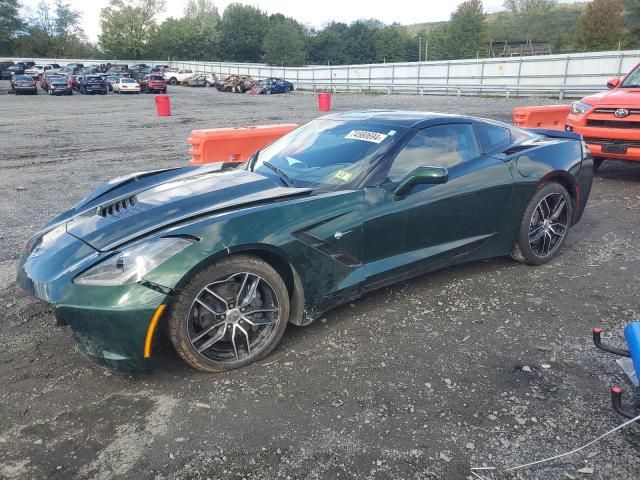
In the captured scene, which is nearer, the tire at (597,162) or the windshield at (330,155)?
the windshield at (330,155)

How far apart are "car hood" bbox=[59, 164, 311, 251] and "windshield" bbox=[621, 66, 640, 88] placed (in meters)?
6.79

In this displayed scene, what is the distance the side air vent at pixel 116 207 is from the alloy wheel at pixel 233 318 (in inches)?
37.1

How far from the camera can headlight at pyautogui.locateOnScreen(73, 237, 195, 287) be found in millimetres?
2652

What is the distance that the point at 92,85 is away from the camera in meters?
35.7

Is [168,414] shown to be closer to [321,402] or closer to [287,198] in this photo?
[321,402]

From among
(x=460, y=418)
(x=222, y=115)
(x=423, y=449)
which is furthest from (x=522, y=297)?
(x=222, y=115)

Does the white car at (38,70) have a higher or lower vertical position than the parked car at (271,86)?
higher

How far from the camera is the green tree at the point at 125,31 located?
89.1 m

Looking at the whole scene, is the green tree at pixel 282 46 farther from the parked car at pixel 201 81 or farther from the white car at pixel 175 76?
the parked car at pixel 201 81

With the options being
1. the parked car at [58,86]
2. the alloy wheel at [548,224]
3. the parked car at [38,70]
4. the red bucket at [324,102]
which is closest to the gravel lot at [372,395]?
the alloy wheel at [548,224]

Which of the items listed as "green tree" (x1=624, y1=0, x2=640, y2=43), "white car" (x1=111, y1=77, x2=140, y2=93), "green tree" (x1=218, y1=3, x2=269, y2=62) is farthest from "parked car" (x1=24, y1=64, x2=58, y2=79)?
"green tree" (x1=624, y1=0, x2=640, y2=43)

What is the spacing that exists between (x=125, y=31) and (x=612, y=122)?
99115 millimetres

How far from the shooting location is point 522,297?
13.1ft

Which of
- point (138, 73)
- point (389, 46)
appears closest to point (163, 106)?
point (138, 73)
